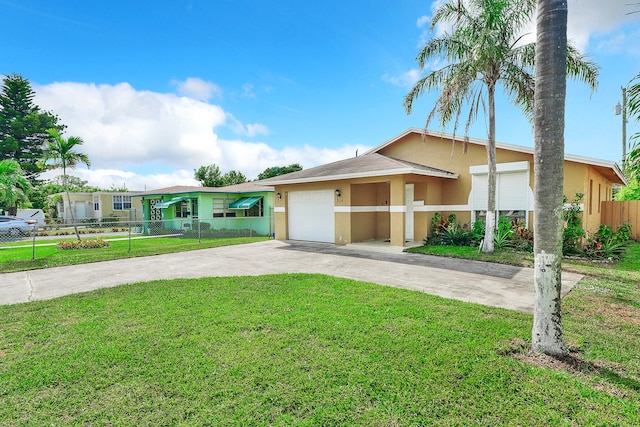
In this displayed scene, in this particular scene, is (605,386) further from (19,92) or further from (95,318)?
(19,92)

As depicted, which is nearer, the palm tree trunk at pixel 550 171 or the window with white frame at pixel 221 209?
the palm tree trunk at pixel 550 171

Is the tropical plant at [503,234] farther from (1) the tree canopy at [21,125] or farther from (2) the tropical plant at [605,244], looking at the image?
(1) the tree canopy at [21,125]

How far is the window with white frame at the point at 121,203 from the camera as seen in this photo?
1184 inches

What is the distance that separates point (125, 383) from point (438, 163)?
1289 cm

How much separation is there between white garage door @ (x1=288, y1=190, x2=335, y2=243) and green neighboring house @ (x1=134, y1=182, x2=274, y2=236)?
379cm

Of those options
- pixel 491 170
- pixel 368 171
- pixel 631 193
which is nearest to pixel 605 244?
pixel 491 170

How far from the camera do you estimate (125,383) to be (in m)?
3.11

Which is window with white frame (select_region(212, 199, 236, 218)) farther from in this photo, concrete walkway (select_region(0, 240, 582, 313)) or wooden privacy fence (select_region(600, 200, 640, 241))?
wooden privacy fence (select_region(600, 200, 640, 241))

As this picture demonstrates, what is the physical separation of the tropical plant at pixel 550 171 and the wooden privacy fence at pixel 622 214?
16.0m

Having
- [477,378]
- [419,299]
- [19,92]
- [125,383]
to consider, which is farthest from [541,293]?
[19,92]

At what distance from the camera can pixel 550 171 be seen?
3.45m

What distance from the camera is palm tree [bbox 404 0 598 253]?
9.56m

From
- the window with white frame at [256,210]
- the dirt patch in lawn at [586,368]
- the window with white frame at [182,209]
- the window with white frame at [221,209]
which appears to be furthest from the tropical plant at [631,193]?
the window with white frame at [182,209]

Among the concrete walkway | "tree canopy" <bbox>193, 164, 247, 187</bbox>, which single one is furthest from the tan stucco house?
"tree canopy" <bbox>193, 164, 247, 187</bbox>
